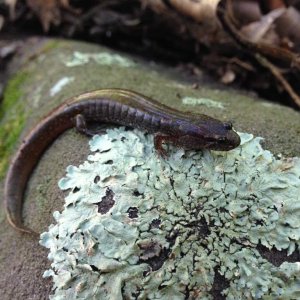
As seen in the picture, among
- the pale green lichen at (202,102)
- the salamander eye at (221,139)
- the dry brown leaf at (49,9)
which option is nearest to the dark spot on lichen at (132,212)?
the salamander eye at (221,139)

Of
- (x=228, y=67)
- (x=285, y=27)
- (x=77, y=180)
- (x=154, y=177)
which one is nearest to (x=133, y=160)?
(x=154, y=177)

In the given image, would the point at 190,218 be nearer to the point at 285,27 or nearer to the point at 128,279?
the point at 128,279

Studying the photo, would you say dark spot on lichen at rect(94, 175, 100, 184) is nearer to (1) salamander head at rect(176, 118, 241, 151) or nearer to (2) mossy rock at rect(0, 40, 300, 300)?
(2) mossy rock at rect(0, 40, 300, 300)

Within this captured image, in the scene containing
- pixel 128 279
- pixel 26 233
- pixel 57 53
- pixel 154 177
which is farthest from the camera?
pixel 57 53

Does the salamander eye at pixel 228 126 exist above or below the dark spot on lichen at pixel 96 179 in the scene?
above

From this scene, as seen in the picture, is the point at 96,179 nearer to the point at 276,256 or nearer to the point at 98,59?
the point at 276,256

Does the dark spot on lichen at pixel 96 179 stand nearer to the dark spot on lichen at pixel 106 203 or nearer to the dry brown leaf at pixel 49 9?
the dark spot on lichen at pixel 106 203
